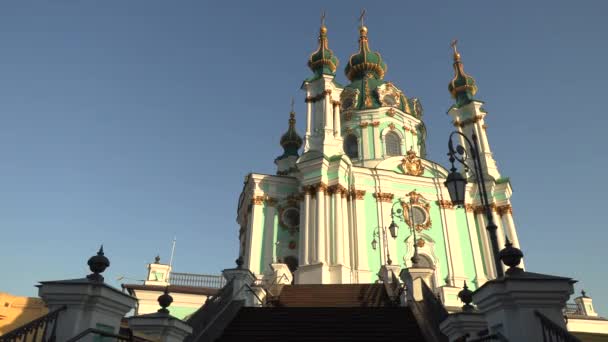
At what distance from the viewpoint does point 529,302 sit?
18.2ft

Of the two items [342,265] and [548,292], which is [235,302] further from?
[342,265]

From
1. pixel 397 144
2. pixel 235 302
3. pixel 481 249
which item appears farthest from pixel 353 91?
pixel 235 302

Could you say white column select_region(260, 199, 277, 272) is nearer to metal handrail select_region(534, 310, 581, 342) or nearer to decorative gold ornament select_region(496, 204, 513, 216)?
decorative gold ornament select_region(496, 204, 513, 216)

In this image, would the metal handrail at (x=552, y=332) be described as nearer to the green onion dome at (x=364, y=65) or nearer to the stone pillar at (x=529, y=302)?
the stone pillar at (x=529, y=302)

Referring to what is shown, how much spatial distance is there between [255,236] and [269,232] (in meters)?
1.09

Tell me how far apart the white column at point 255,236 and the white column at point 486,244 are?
16020 mm

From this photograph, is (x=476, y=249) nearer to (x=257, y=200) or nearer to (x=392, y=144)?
(x=392, y=144)

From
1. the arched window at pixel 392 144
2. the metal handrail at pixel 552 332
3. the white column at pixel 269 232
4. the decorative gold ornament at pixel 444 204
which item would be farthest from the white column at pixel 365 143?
the metal handrail at pixel 552 332

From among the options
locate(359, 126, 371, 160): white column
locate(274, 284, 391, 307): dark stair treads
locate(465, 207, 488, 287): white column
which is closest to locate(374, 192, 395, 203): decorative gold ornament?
locate(359, 126, 371, 160): white column

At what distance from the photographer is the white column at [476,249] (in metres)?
31.1

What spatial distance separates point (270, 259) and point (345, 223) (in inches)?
228

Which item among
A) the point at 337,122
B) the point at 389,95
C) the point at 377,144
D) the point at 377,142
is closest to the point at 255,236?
the point at 337,122

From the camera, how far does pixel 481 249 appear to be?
32.6 metres

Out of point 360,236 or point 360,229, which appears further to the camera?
point 360,229
